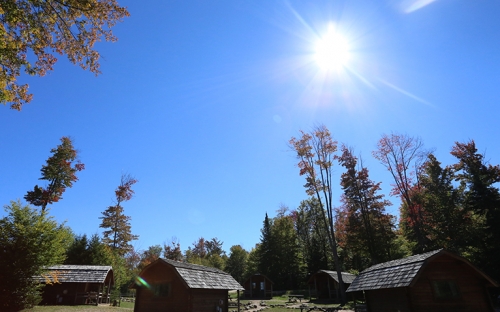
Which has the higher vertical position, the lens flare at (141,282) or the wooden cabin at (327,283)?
the lens flare at (141,282)

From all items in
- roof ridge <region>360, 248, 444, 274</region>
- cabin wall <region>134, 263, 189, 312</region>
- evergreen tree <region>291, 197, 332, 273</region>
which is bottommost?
cabin wall <region>134, 263, 189, 312</region>

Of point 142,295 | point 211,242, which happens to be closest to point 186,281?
point 142,295

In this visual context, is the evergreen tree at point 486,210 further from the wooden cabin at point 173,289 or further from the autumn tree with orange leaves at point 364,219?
the wooden cabin at point 173,289

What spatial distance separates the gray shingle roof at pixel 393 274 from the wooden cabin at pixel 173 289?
439 inches

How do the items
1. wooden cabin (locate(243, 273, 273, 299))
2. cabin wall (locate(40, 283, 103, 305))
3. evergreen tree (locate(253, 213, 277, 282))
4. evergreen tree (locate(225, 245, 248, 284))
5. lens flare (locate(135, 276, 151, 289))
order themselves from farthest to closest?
evergreen tree (locate(225, 245, 248, 284)), evergreen tree (locate(253, 213, 277, 282)), wooden cabin (locate(243, 273, 273, 299)), cabin wall (locate(40, 283, 103, 305)), lens flare (locate(135, 276, 151, 289))

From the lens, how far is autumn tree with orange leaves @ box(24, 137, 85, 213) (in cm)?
3710

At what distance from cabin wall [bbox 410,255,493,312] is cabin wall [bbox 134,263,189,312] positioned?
14.6 m

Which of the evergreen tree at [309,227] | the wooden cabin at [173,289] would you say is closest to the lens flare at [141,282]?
the wooden cabin at [173,289]

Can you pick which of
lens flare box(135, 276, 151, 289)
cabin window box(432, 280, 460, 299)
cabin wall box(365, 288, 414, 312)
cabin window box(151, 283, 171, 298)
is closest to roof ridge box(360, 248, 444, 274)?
cabin window box(432, 280, 460, 299)

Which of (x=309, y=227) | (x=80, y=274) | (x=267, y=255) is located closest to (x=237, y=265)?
(x=267, y=255)

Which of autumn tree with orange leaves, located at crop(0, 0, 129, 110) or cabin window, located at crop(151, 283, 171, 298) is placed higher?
autumn tree with orange leaves, located at crop(0, 0, 129, 110)

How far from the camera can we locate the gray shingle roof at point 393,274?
50.1ft

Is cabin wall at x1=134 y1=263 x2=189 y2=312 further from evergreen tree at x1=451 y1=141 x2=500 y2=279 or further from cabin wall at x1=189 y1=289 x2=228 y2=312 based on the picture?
evergreen tree at x1=451 y1=141 x2=500 y2=279

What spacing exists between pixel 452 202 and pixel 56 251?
3912 centimetres
